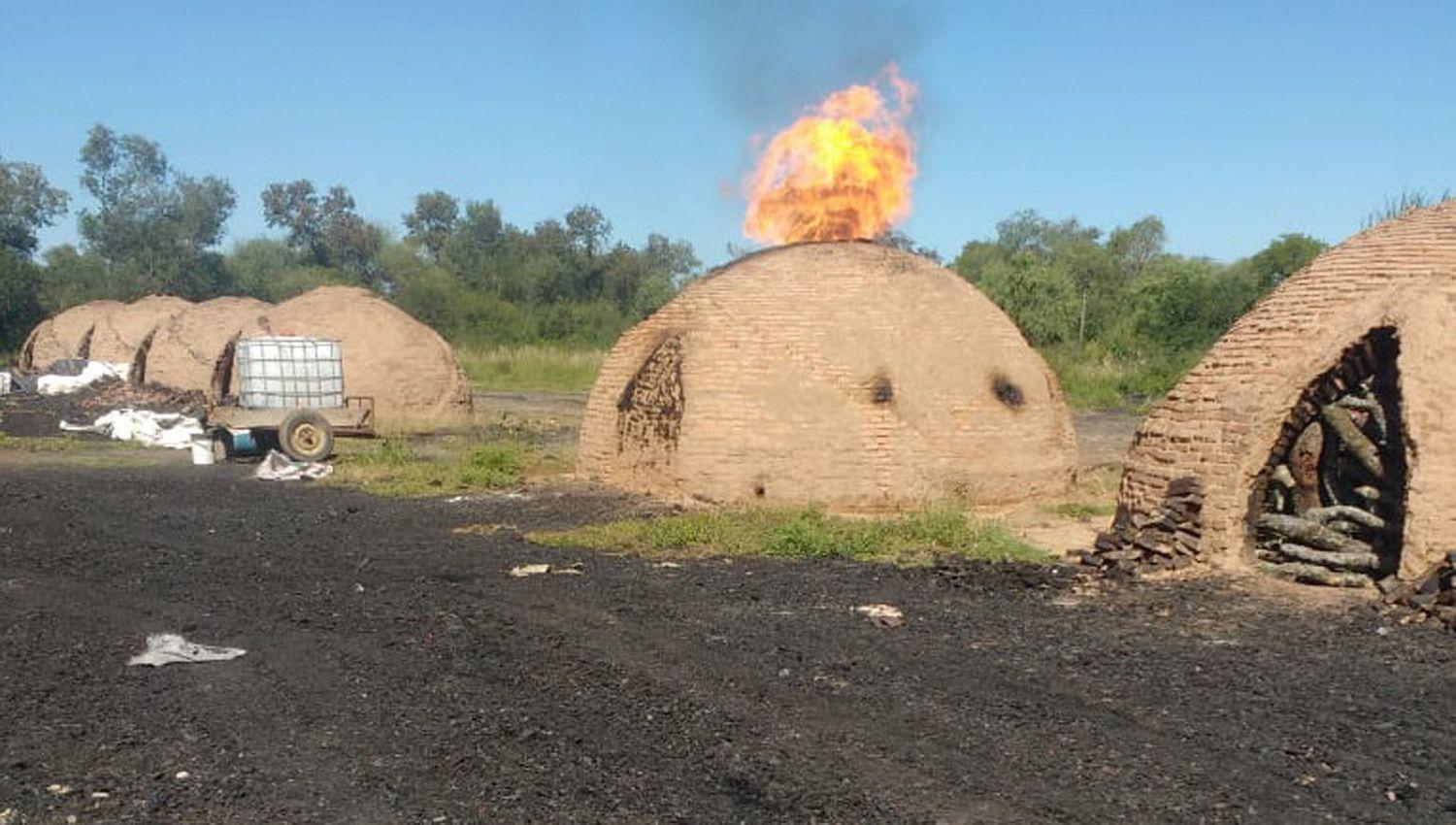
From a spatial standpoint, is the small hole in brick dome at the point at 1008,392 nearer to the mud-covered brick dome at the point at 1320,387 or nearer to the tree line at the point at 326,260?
the mud-covered brick dome at the point at 1320,387

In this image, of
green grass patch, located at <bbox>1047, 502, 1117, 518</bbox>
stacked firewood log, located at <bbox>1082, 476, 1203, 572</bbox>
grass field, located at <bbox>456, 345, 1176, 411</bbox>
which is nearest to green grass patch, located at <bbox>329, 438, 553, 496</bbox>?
green grass patch, located at <bbox>1047, 502, 1117, 518</bbox>

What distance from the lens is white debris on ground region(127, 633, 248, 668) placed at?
8219 millimetres

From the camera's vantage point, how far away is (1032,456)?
52.0 ft

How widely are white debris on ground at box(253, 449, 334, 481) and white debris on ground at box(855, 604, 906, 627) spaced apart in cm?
1182

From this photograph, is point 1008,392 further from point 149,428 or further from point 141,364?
point 141,364

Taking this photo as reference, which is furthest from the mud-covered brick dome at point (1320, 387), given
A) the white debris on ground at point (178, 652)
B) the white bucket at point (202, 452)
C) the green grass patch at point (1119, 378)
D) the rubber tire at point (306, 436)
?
the green grass patch at point (1119, 378)

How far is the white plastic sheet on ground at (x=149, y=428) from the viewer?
24.3 meters

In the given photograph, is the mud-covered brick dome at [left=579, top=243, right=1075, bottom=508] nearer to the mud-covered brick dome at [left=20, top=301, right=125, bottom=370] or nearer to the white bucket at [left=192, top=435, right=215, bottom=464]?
the white bucket at [left=192, top=435, right=215, bottom=464]

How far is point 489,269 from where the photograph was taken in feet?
209

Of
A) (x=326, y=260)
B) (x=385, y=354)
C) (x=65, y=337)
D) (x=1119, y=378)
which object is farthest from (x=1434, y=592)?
(x=326, y=260)

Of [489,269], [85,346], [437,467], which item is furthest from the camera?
[489,269]

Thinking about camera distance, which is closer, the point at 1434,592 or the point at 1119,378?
the point at 1434,592

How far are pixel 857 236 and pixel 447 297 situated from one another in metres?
41.0

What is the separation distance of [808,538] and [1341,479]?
5.23 meters
